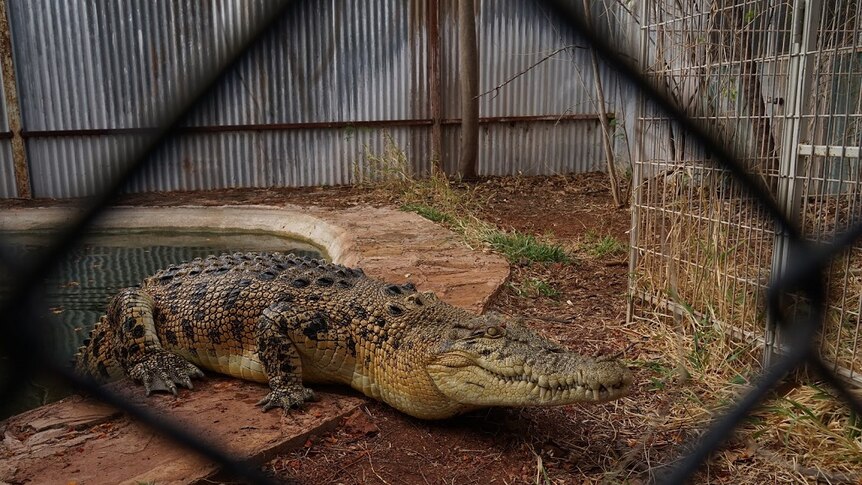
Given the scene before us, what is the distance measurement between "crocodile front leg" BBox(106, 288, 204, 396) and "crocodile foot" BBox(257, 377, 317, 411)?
0.53 m

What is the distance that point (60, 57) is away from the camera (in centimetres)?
934

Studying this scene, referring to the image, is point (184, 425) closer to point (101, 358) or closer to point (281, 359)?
point (281, 359)

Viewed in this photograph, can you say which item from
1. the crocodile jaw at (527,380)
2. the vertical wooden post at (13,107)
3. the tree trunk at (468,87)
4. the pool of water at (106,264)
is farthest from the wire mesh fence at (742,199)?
the vertical wooden post at (13,107)

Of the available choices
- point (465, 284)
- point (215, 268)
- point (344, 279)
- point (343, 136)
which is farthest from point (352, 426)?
point (343, 136)

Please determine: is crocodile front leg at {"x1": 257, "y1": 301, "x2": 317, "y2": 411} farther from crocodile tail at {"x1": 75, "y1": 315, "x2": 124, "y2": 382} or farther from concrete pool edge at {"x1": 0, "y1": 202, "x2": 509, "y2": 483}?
crocodile tail at {"x1": 75, "y1": 315, "x2": 124, "y2": 382}

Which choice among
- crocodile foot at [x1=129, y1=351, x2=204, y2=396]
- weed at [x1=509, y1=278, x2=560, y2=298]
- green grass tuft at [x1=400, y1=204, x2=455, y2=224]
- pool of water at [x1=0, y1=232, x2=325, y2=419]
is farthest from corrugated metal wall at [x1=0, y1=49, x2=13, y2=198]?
weed at [x1=509, y1=278, x2=560, y2=298]

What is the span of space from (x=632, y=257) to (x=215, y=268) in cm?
252

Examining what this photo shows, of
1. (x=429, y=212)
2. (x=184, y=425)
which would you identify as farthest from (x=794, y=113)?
(x=429, y=212)

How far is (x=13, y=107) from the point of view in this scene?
9.23 meters

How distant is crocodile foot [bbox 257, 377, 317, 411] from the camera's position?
2.86 m

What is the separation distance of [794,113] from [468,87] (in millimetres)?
7136

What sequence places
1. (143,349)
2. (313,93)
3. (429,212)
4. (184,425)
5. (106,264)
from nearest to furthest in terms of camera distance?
(184,425) < (143,349) < (106,264) < (429,212) < (313,93)

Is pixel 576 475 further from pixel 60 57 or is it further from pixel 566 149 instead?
pixel 60 57

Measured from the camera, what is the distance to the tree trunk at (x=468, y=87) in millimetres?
9523
